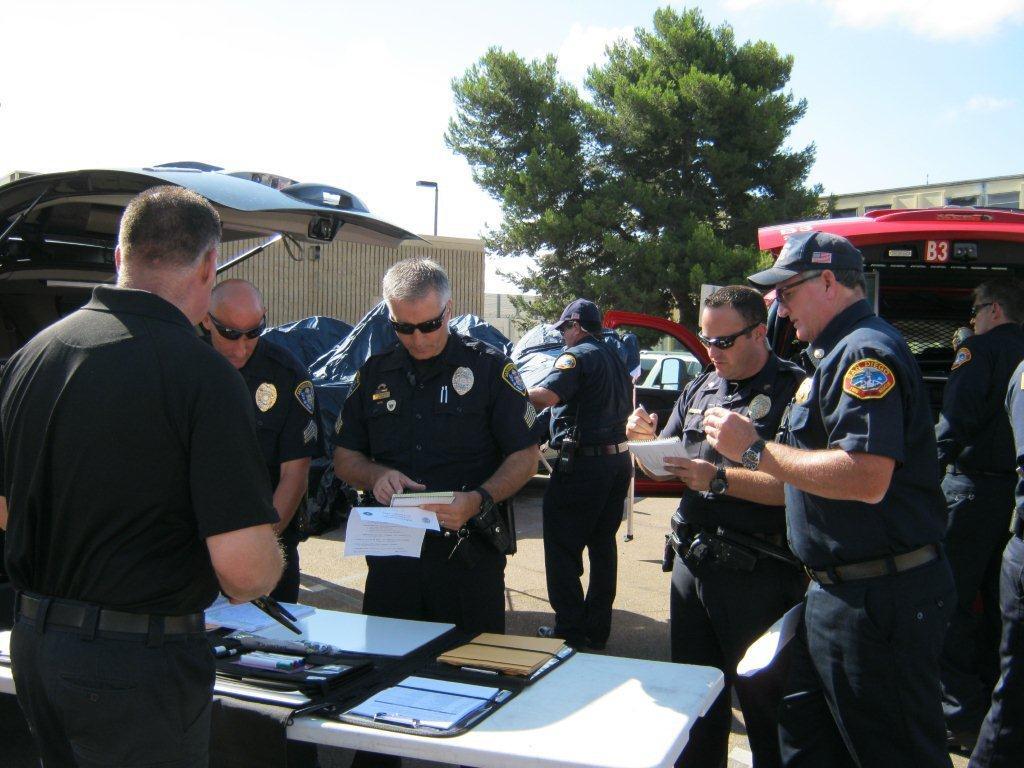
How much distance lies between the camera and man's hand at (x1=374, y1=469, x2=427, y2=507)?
312 cm

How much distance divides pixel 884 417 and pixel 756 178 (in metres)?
19.7

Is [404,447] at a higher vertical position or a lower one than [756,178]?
lower

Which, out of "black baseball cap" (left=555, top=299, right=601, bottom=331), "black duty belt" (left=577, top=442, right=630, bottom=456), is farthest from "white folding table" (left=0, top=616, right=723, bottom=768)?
"black baseball cap" (left=555, top=299, right=601, bottom=331)

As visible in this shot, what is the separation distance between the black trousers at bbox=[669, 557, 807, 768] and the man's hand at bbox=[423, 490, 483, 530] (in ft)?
2.70

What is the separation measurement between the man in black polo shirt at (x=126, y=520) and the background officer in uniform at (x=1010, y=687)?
2.60 m

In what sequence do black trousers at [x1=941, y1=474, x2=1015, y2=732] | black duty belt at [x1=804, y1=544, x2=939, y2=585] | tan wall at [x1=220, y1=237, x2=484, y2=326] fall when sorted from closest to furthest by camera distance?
black duty belt at [x1=804, y1=544, x2=939, y2=585] → black trousers at [x1=941, y1=474, x2=1015, y2=732] → tan wall at [x1=220, y1=237, x2=484, y2=326]

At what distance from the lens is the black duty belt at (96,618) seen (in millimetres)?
1831

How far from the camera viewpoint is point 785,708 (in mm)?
2695

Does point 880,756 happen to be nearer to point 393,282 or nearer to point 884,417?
point 884,417

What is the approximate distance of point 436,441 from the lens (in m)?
3.29

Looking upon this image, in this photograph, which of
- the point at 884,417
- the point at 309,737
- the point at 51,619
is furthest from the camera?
the point at 884,417

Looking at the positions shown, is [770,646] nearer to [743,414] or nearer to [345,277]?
[743,414]

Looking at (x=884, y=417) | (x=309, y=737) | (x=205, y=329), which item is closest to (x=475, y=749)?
(x=309, y=737)

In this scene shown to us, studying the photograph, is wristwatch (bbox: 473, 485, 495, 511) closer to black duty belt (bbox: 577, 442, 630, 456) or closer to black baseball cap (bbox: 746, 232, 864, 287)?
black baseball cap (bbox: 746, 232, 864, 287)
